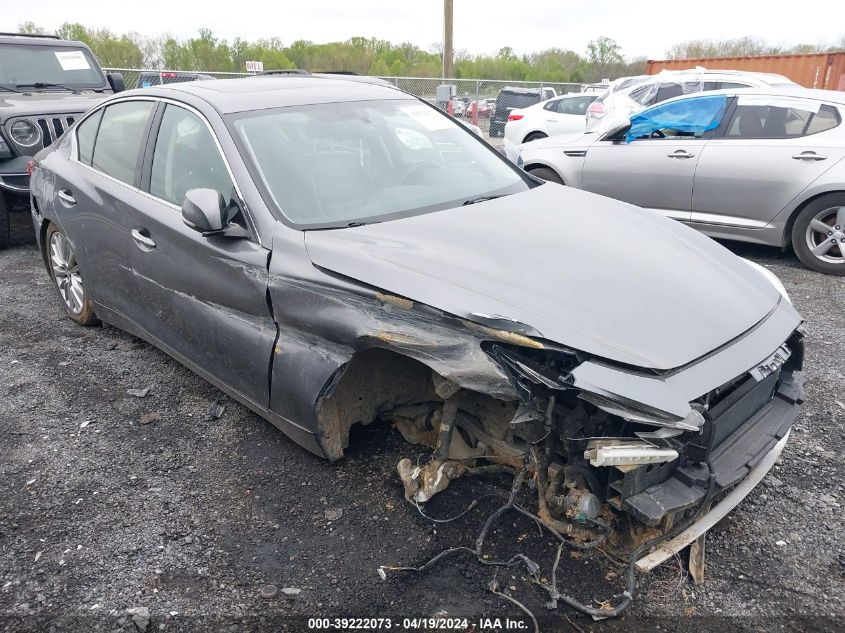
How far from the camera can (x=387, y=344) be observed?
8.39 ft

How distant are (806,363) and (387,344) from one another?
118 inches

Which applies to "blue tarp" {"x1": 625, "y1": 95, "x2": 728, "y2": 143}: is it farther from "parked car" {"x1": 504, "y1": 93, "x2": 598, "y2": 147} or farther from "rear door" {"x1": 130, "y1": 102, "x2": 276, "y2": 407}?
"parked car" {"x1": 504, "y1": 93, "x2": 598, "y2": 147}

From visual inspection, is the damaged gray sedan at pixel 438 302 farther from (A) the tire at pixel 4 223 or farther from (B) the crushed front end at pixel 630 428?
(A) the tire at pixel 4 223

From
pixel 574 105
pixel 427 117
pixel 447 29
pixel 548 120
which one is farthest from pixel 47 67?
pixel 447 29

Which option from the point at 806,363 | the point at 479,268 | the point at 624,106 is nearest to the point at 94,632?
the point at 479,268

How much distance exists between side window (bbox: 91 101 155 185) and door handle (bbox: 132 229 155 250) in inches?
12.2

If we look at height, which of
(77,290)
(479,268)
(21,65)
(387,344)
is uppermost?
(21,65)

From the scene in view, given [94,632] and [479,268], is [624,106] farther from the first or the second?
[94,632]


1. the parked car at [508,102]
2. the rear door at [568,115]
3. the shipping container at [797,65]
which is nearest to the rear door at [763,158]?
the rear door at [568,115]

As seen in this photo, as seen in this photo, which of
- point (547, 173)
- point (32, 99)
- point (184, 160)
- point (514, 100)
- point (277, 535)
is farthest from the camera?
point (514, 100)

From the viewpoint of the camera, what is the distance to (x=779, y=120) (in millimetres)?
6234

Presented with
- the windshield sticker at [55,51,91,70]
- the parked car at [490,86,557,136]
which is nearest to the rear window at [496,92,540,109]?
the parked car at [490,86,557,136]

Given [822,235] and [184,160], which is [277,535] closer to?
[184,160]

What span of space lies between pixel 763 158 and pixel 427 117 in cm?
367
